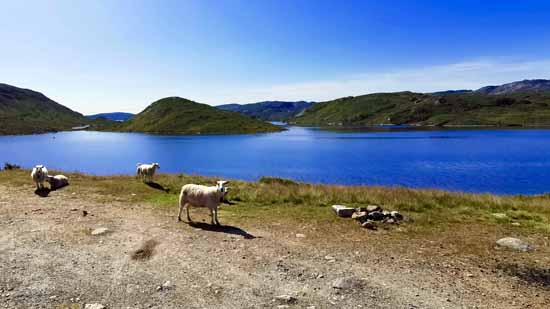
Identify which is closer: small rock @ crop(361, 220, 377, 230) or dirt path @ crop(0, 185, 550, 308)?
dirt path @ crop(0, 185, 550, 308)

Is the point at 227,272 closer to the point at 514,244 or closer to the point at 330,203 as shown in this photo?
the point at 514,244

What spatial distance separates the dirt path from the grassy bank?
2776 mm

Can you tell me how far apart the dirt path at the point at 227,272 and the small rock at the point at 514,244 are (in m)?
2.18

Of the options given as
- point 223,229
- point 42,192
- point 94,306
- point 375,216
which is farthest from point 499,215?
point 42,192

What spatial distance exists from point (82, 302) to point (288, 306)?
4714 mm

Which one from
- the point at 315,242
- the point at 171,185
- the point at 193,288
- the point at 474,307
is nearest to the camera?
the point at 474,307

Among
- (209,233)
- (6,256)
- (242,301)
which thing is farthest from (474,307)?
(6,256)

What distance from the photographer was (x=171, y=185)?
76.5 feet

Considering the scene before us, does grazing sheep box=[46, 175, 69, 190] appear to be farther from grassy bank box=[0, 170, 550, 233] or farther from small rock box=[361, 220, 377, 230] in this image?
small rock box=[361, 220, 377, 230]

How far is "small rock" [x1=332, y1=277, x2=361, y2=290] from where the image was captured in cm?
870

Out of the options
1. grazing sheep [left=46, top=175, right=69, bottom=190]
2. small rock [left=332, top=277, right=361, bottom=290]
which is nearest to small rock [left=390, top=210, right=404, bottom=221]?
small rock [left=332, top=277, right=361, bottom=290]

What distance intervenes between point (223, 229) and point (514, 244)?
10.4 m

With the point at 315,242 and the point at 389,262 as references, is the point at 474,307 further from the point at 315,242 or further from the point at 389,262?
the point at 315,242

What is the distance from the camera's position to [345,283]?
8.89 m
